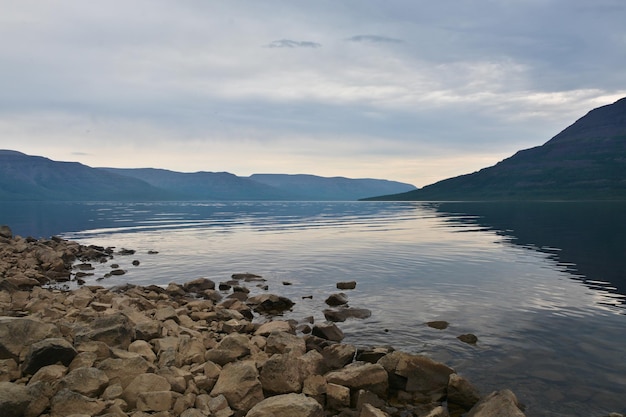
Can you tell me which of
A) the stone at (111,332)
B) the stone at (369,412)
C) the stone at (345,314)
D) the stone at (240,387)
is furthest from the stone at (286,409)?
the stone at (345,314)

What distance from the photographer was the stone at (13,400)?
9.66m

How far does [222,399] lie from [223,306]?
1200cm

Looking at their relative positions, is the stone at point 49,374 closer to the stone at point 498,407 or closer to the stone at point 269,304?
the stone at point 498,407

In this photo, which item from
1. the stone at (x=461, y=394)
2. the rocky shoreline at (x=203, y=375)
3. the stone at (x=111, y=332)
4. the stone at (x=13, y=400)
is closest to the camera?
the stone at (x=13, y=400)

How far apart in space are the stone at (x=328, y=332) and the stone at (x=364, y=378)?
5.03m

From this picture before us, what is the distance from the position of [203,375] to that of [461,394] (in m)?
7.59

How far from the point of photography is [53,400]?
10344 millimetres

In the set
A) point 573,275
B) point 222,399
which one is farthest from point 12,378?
point 573,275

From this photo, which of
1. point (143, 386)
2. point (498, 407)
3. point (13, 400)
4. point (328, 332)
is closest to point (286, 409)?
point (143, 386)

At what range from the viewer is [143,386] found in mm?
11148

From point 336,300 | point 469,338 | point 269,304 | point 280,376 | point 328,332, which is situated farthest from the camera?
point 336,300

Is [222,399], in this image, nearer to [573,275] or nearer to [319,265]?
[319,265]

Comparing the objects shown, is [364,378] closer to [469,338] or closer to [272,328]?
[272,328]

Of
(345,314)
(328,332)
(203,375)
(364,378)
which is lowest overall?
(345,314)
